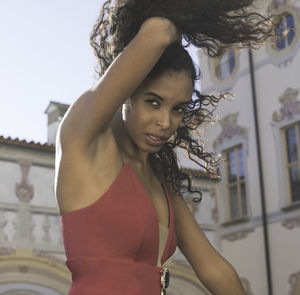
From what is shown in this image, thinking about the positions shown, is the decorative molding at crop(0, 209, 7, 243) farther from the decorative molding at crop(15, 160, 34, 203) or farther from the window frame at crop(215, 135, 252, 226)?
the window frame at crop(215, 135, 252, 226)

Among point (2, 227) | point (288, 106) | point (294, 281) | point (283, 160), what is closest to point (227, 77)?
point (288, 106)

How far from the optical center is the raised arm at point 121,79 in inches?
56.3

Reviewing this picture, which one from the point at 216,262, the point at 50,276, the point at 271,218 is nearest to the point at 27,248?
the point at 50,276

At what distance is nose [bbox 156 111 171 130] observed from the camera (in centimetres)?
158

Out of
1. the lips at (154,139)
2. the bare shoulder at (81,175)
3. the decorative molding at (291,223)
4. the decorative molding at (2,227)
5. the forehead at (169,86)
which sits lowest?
the bare shoulder at (81,175)

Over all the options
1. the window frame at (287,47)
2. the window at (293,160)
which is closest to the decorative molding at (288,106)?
the window at (293,160)

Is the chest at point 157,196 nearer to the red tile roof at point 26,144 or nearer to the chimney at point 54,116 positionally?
the red tile roof at point 26,144

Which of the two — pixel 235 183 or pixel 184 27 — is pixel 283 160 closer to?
pixel 235 183

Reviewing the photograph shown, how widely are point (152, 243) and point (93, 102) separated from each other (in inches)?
13.7

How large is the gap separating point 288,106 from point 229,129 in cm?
146

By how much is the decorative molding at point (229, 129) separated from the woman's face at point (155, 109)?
10.6 meters

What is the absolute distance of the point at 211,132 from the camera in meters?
12.9

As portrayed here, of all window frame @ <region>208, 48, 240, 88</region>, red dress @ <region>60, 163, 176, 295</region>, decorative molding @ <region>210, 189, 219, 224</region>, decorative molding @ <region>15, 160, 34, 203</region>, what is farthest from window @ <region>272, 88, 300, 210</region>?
red dress @ <region>60, 163, 176, 295</region>

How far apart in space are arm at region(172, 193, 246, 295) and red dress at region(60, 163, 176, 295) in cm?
29
